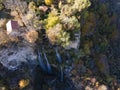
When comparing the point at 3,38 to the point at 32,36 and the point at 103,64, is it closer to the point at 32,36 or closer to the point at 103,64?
the point at 32,36

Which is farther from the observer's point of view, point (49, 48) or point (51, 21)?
point (49, 48)

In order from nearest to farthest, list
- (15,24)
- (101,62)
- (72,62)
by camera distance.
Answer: (15,24) < (72,62) < (101,62)

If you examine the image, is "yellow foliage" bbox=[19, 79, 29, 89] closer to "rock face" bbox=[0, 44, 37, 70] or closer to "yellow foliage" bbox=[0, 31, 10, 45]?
"rock face" bbox=[0, 44, 37, 70]

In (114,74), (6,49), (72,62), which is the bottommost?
(114,74)

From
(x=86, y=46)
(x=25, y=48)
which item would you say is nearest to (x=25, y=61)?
(x=25, y=48)

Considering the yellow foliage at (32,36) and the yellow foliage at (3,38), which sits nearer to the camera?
the yellow foliage at (3,38)

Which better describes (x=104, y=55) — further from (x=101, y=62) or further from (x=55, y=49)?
(x=55, y=49)

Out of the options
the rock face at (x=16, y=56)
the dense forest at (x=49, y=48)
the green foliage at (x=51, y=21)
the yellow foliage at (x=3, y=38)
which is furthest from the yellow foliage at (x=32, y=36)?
the yellow foliage at (x=3, y=38)

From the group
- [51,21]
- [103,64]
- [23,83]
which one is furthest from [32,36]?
[103,64]

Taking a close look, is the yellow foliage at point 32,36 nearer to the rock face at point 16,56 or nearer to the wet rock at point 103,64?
the rock face at point 16,56
